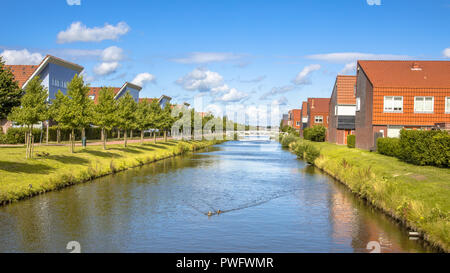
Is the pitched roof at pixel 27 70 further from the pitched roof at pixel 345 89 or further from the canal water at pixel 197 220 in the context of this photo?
the pitched roof at pixel 345 89

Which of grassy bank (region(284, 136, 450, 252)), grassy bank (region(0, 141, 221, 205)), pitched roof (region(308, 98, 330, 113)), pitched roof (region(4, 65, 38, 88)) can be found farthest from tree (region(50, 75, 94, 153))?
pitched roof (region(308, 98, 330, 113))

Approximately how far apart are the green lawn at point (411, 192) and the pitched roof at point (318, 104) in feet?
200

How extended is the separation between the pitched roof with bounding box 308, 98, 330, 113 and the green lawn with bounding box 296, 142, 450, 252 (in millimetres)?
60993

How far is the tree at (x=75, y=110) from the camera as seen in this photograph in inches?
1346

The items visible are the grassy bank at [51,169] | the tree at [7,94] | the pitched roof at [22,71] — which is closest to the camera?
the grassy bank at [51,169]

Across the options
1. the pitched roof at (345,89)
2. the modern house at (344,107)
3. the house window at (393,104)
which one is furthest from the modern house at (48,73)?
the house window at (393,104)

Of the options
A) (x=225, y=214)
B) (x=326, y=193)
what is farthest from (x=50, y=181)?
(x=326, y=193)

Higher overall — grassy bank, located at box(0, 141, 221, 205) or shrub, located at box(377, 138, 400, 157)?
shrub, located at box(377, 138, 400, 157)

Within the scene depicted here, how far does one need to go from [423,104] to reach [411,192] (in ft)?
85.5

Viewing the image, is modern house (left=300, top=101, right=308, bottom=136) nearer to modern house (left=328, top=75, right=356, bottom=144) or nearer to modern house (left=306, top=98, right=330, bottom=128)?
modern house (left=306, top=98, right=330, bottom=128)

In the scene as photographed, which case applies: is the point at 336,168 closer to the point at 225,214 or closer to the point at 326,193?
the point at 326,193

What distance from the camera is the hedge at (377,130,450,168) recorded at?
81.3 ft

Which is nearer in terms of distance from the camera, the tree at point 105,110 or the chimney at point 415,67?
the tree at point 105,110

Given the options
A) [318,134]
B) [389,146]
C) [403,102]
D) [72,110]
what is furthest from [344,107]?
[72,110]
